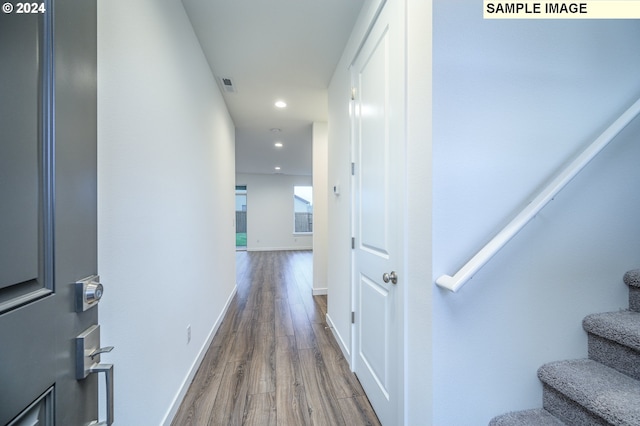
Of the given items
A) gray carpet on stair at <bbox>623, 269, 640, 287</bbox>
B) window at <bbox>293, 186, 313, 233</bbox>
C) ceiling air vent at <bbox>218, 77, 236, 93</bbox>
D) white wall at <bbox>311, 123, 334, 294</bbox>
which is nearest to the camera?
gray carpet on stair at <bbox>623, 269, 640, 287</bbox>

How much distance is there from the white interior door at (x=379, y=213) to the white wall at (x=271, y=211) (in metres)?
7.05

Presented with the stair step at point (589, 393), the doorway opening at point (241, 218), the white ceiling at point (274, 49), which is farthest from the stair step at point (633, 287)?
the doorway opening at point (241, 218)

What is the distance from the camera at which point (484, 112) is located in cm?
109

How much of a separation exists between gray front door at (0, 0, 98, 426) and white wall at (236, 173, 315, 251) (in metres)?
8.28

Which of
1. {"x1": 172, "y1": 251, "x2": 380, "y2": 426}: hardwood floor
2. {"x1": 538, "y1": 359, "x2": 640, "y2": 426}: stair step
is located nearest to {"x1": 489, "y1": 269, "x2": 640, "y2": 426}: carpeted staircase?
{"x1": 538, "y1": 359, "x2": 640, "y2": 426}: stair step

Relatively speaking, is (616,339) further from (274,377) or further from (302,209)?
(302,209)

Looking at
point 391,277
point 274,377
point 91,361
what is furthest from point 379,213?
point 274,377

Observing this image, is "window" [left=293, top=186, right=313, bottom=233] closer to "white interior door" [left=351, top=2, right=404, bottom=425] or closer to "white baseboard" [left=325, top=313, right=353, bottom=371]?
"white baseboard" [left=325, top=313, right=353, bottom=371]

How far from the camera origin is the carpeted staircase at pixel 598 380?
92 centimetres

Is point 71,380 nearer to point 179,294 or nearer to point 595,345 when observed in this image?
point 179,294

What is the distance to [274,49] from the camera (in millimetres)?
2193

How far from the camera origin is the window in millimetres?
9289

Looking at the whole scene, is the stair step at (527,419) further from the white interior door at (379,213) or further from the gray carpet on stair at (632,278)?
the gray carpet on stair at (632,278)

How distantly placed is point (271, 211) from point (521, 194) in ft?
27.4
